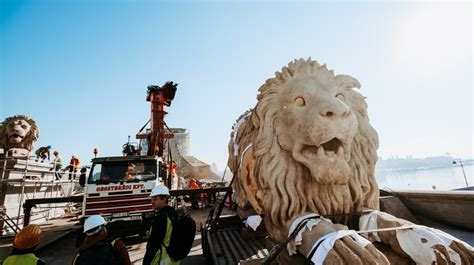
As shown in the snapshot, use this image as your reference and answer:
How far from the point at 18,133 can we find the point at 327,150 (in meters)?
10.4

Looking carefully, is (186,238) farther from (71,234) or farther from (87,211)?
(71,234)

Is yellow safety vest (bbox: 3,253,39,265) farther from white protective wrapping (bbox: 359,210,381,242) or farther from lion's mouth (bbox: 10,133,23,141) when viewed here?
lion's mouth (bbox: 10,133,23,141)

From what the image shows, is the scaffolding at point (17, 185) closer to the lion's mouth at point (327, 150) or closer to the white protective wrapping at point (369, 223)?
the lion's mouth at point (327, 150)

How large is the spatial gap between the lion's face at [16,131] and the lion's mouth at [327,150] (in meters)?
10.2

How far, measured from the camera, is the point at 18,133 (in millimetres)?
8062

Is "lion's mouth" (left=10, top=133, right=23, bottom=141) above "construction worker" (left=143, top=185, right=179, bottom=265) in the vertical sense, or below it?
above

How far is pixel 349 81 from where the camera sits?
2.37m

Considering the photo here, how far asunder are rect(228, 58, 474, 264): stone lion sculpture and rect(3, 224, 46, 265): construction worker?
2.05 metres

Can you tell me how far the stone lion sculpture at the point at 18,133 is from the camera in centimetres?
802

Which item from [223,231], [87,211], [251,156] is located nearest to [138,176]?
[87,211]

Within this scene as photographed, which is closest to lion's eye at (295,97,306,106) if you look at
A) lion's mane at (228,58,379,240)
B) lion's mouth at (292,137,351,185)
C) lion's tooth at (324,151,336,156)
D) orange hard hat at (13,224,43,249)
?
lion's mane at (228,58,379,240)

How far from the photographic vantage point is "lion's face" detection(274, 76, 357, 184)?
1.85 m

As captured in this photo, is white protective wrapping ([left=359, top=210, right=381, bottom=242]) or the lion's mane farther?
the lion's mane

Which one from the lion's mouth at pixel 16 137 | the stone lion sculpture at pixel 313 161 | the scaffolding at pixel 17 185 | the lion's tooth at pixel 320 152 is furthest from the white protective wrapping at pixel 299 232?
the lion's mouth at pixel 16 137
